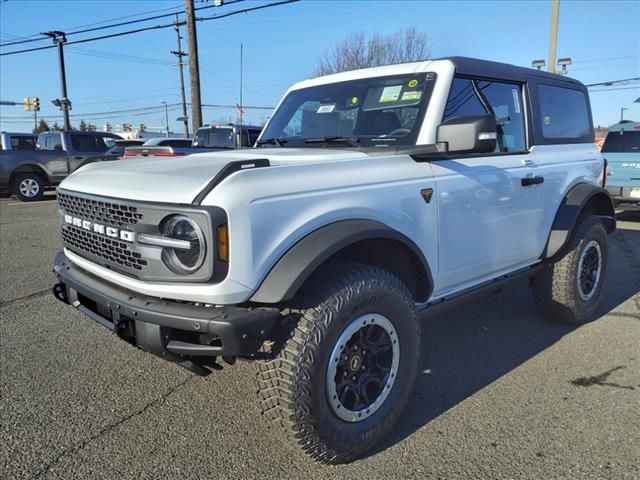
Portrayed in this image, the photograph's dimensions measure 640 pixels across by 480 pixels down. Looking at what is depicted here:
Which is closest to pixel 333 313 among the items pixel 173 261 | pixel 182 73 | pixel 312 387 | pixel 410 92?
pixel 312 387

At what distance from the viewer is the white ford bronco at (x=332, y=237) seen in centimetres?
211

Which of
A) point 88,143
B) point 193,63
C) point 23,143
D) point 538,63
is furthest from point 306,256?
point 538,63

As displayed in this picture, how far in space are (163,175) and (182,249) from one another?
43cm

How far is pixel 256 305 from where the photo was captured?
2.17 meters

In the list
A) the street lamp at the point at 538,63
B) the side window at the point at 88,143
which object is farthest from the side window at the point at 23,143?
the street lamp at the point at 538,63

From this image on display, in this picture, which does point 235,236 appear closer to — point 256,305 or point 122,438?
point 256,305

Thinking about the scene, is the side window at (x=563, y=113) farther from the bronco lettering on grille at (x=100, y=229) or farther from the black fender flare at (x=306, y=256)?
the bronco lettering on grille at (x=100, y=229)

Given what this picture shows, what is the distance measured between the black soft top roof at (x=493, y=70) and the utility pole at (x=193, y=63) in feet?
47.8

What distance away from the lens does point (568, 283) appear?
4.08 meters

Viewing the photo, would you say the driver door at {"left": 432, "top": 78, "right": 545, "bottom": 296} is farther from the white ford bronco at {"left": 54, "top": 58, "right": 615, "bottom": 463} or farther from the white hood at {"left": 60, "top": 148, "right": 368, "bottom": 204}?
the white hood at {"left": 60, "top": 148, "right": 368, "bottom": 204}

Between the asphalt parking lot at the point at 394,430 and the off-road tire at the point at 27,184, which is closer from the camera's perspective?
the asphalt parking lot at the point at 394,430

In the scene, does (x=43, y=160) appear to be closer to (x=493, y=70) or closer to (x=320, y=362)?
(x=493, y=70)

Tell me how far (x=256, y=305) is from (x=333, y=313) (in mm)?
347

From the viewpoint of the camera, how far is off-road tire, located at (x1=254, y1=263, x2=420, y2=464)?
221 centimetres
